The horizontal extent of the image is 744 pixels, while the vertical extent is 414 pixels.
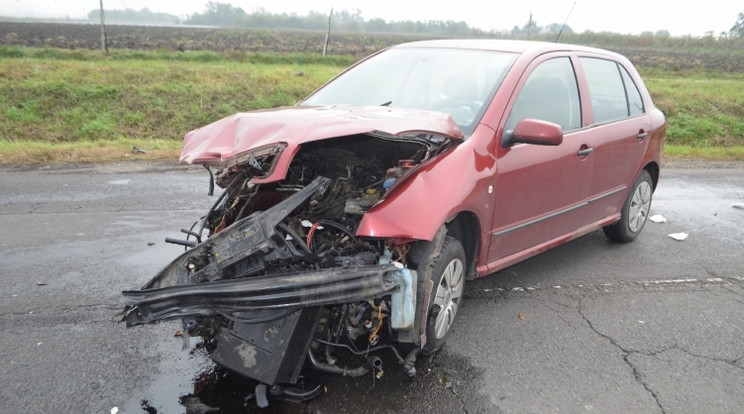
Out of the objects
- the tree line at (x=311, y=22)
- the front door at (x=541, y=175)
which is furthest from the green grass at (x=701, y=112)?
the tree line at (x=311, y=22)

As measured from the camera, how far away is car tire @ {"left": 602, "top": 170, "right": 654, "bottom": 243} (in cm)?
516

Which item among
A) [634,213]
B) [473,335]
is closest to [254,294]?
[473,335]

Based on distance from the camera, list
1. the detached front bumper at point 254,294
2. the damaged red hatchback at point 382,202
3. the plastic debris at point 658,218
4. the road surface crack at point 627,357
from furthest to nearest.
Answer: the plastic debris at point 658,218, the road surface crack at point 627,357, the damaged red hatchback at point 382,202, the detached front bumper at point 254,294

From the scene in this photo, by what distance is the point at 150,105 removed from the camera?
1220 centimetres

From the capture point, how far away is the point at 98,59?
57.8 feet

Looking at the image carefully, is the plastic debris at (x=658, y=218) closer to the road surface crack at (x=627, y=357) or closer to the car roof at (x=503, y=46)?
the car roof at (x=503, y=46)

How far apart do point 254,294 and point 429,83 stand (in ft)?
7.26

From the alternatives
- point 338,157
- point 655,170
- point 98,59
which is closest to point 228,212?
point 338,157

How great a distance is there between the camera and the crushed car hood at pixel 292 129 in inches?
107

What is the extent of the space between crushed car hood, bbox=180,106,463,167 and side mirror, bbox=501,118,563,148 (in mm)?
428

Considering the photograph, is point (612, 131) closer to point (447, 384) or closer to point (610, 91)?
point (610, 91)

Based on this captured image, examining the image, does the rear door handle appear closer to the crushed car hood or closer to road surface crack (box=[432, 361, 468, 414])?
the crushed car hood

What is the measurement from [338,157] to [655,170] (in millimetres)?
3703

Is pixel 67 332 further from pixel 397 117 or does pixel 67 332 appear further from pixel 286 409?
pixel 397 117
